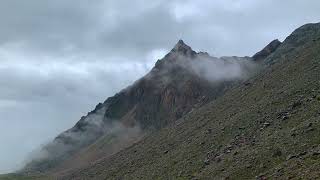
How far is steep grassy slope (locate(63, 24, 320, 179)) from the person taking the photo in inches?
2234

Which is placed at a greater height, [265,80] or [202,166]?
[265,80]

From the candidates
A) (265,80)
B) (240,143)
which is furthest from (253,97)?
(240,143)

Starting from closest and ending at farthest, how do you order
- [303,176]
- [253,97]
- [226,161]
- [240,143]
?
1. [303,176]
2. [226,161]
3. [240,143]
4. [253,97]

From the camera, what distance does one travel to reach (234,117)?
89.9 metres

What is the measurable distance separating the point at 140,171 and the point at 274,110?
26.9 metres

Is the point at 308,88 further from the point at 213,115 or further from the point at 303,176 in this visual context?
the point at 303,176

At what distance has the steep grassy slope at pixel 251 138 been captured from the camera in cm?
5675

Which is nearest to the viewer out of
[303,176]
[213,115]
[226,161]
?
[303,176]

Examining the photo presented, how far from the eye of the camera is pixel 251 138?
71500 mm

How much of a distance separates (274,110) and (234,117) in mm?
11974

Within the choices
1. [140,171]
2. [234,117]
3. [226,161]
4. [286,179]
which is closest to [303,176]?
[286,179]

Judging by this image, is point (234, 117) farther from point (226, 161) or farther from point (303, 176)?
point (303, 176)

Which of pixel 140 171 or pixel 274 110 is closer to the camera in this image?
pixel 274 110

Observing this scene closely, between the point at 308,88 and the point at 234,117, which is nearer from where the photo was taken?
the point at 308,88
